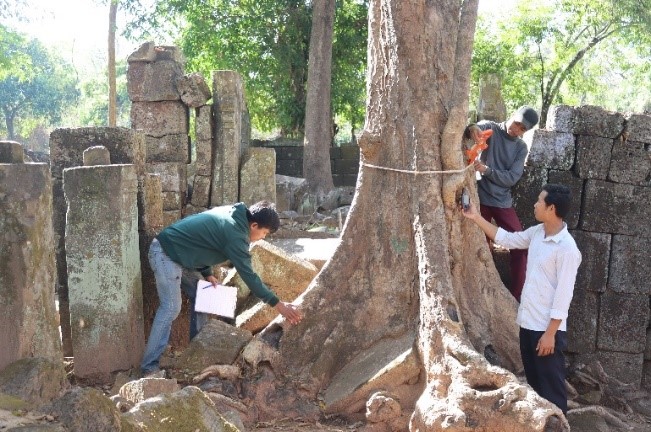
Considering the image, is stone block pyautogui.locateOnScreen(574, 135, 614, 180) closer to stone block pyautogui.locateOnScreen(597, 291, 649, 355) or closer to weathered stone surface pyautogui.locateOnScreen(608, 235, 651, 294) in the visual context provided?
weathered stone surface pyautogui.locateOnScreen(608, 235, 651, 294)

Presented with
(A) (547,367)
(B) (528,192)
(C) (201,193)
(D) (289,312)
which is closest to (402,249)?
(D) (289,312)

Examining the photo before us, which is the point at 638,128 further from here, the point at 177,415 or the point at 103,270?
the point at 177,415

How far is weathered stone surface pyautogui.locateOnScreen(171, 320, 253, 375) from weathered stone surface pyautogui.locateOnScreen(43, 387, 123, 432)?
231 centimetres

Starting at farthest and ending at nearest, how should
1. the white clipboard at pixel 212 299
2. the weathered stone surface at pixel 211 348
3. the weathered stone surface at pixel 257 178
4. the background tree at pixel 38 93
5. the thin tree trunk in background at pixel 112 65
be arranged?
→ 1. the background tree at pixel 38 93
2. the thin tree trunk in background at pixel 112 65
3. the weathered stone surface at pixel 257 178
4. the white clipboard at pixel 212 299
5. the weathered stone surface at pixel 211 348

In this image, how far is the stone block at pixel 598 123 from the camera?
19.5 ft

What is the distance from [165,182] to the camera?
10.8 m

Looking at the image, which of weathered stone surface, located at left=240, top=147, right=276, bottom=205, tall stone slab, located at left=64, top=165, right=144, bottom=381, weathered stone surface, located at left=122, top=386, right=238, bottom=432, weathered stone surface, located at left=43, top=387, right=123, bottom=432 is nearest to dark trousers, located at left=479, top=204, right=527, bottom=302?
tall stone slab, located at left=64, top=165, right=144, bottom=381

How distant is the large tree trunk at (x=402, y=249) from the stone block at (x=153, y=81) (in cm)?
581

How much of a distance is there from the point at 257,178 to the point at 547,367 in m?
7.53

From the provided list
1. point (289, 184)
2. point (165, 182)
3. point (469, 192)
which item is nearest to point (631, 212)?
point (469, 192)

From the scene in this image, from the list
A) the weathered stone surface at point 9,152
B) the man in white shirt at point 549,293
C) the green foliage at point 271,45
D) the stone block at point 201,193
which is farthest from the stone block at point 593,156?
the green foliage at point 271,45

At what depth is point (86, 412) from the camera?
2963 millimetres

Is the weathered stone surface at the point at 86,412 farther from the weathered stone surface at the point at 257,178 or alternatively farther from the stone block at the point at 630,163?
the weathered stone surface at the point at 257,178

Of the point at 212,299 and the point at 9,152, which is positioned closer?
the point at 9,152
